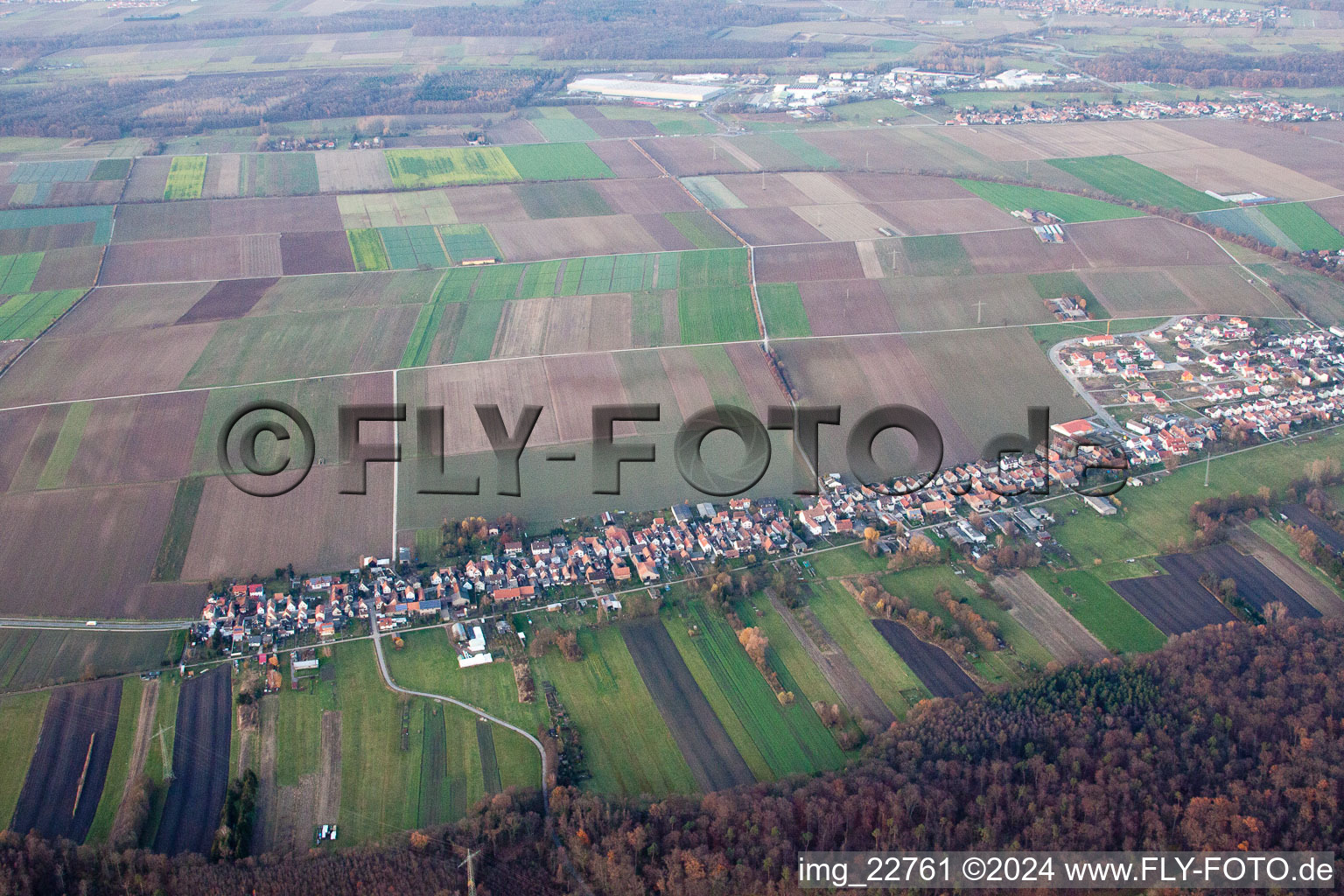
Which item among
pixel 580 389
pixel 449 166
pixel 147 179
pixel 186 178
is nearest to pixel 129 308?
pixel 580 389

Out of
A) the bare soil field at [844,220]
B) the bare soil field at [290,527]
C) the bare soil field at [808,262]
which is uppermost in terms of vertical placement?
the bare soil field at [844,220]

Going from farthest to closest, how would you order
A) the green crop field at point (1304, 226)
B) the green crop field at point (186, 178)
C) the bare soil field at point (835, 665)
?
the green crop field at point (186, 178) → the green crop field at point (1304, 226) → the bare soil field at point (835, 665)

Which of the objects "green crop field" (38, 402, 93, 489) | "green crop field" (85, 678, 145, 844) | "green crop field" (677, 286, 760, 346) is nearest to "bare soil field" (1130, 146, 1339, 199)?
"green crop field" (677, 286, 760, 346)

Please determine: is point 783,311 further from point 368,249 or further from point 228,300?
point 228,300

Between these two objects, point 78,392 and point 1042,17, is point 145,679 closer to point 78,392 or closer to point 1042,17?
point 78,392

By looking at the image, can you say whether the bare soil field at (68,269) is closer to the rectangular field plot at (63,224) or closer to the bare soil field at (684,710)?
the rectangular field plot at (63,224)

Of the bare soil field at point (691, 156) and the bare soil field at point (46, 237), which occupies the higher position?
the bare soil field at point (46, 237)

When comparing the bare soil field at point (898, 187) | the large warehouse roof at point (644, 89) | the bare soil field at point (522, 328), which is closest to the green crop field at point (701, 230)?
the bare soil field at point (898, 187)
